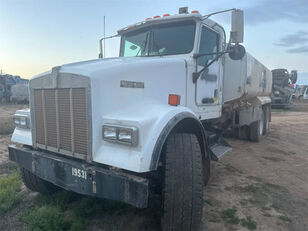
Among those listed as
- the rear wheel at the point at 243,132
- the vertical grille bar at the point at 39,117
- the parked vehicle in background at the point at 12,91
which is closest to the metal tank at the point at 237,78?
the rear wheel at the point at 243,132

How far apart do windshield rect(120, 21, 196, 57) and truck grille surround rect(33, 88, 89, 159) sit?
5.94ft

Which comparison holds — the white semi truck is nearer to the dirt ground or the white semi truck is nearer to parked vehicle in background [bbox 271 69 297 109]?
the dirt ground

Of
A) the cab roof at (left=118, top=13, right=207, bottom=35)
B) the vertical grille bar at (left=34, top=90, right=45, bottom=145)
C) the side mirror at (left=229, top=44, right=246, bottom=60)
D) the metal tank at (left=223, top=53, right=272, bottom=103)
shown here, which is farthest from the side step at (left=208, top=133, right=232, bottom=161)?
the vertical grille bar at (left=34, top=90, right=45, bottom=145)

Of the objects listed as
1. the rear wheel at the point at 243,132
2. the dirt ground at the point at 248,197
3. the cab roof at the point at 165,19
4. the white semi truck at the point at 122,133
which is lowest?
the dirt ground at the point at 248,197

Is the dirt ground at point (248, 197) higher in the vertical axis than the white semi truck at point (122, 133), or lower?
lower

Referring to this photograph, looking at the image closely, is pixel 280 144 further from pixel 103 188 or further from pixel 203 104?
pixel 103 188

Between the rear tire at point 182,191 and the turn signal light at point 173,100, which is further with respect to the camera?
the turn signal light at point 173,100

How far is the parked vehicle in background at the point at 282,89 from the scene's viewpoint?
2036cm

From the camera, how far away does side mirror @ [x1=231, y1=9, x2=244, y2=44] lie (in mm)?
3490

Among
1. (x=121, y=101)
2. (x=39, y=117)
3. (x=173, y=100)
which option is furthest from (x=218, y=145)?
(x=39, y=117)

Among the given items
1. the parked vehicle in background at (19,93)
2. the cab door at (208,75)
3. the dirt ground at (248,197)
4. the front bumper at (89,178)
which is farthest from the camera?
the parked vehicle in background at (19,93)

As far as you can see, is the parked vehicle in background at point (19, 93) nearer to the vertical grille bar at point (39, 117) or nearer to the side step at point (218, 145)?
the side step at point (218, 145)

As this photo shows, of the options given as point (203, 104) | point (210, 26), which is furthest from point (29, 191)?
point (210, 26)

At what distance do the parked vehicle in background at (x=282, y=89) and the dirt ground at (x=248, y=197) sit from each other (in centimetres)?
1545
